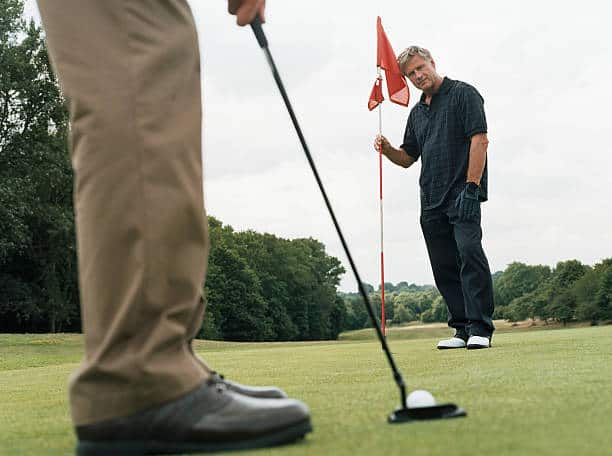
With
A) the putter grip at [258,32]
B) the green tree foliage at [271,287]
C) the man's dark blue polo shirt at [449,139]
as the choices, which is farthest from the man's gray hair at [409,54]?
the green tree foliage at [271,287]

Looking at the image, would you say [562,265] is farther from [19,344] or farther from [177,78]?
[177,78]

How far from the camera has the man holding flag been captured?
18.7 ft

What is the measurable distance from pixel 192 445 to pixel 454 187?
4.71m

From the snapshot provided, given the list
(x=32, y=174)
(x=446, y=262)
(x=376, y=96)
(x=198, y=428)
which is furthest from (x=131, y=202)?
(x=32, y=174)

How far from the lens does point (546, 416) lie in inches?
64.6

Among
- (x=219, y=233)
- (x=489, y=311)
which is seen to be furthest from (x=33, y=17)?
(x=489, y=311)

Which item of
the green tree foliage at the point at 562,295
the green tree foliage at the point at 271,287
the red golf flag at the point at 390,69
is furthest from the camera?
the green tree foliage at the point at 271,287

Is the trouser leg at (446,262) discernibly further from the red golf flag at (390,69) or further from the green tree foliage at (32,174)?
the green tree foliage at (32,174)

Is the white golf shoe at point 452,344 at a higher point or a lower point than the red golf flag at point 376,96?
lower

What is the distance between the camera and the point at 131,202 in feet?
4.73

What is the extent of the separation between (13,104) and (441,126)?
23.0m

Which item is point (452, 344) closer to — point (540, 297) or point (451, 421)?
point (451, 421)

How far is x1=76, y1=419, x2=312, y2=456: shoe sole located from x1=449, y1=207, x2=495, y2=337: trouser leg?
14.3 feet

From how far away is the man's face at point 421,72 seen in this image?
5898 mm
